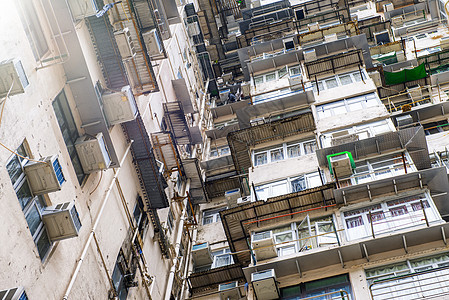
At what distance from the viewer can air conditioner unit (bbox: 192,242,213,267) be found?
29.3 m

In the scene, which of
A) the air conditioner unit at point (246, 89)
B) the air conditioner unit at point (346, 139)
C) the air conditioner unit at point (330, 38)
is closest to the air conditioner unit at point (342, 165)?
the air conditioner unit at point (346, 139)

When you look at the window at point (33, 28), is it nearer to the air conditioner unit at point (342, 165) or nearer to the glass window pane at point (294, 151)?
the air conditioner unit at point (342, 165)

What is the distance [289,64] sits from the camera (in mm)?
39094

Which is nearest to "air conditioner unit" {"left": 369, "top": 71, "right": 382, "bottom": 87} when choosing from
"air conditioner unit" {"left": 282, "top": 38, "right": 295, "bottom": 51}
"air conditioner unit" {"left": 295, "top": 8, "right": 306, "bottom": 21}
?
"air conditioner unit" {"left": 282, "top": 38, "right": 295, "bottom": 51}

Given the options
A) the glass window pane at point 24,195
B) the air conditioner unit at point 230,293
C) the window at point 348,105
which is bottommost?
the air conditioner unit at point 230,293

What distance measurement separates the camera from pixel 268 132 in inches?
1187

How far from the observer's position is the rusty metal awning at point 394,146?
79.3 ft

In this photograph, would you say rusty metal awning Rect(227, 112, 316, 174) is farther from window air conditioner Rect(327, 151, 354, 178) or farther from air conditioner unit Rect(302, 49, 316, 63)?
air conditioner unit Rect(302, 49, 316, 63)

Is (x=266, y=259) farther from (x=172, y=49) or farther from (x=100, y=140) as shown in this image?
(x=172, y=49)

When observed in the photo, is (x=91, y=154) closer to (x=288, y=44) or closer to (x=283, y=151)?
(x=283, y=151)

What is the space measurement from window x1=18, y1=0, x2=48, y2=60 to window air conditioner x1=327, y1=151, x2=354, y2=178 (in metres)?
10.8

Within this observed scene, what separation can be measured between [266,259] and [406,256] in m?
4.43

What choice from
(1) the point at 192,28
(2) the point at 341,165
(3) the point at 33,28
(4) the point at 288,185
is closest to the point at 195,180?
(4) the point at 288,185

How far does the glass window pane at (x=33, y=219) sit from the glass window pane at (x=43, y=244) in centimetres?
29
